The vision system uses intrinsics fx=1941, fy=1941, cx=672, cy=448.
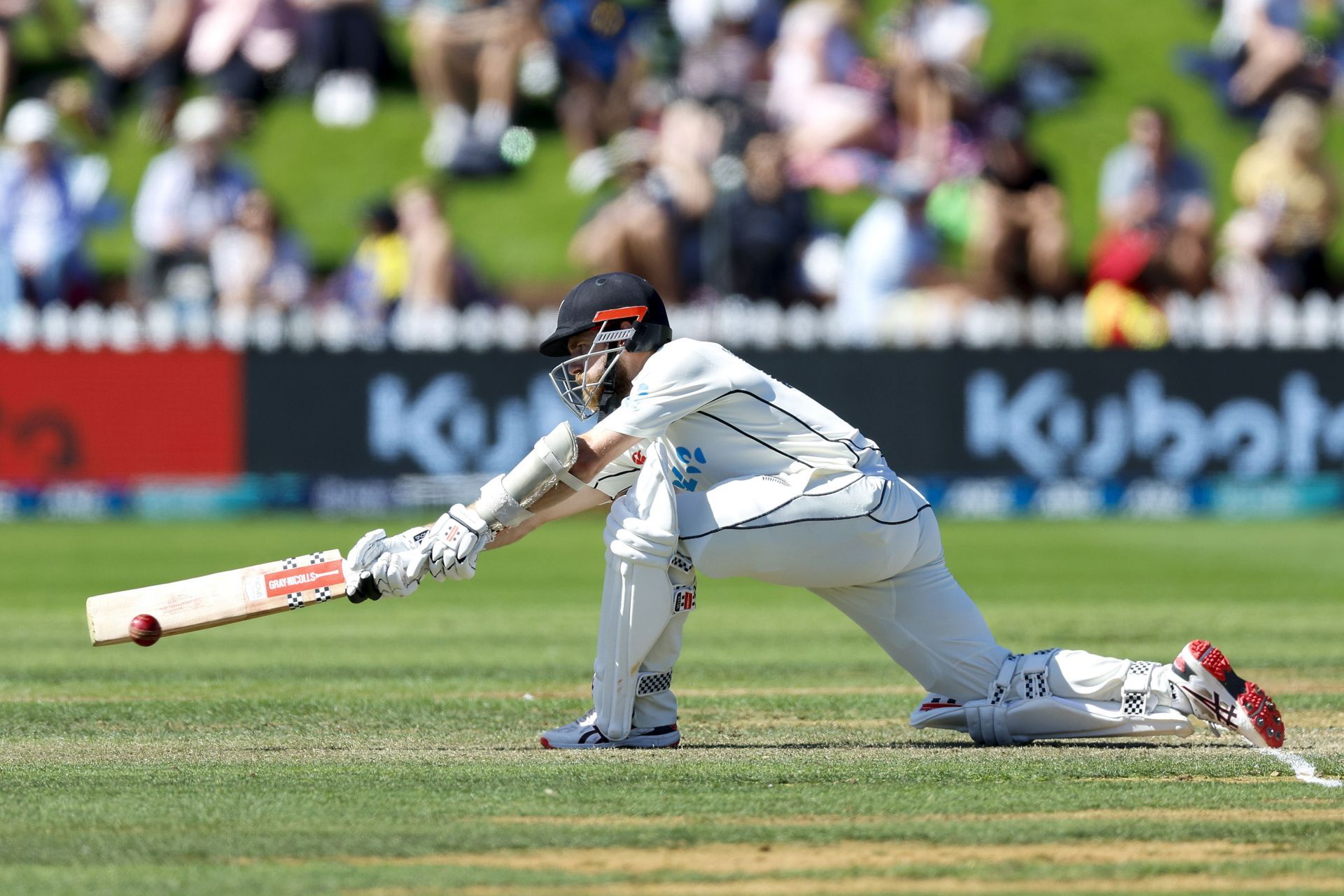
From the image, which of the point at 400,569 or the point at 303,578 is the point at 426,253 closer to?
the point at 303,578

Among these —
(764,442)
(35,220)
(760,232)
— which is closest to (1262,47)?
(760,232)

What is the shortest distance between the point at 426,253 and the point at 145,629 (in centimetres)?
1135

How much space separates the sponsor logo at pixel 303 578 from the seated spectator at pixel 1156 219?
1236 cm

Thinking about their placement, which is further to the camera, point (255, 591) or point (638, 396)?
point (255, 591)

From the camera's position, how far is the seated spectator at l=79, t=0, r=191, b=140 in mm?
19500

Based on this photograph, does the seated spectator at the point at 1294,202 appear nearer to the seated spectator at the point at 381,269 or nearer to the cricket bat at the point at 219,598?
the seated spectator at the point at 381,269

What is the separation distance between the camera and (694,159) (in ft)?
56.7

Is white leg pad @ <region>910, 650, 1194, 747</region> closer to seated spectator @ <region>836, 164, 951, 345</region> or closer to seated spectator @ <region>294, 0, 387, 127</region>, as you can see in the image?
seated spectator @ <region>836, 164, 951, 345</region>

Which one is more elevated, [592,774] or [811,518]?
[811,518]

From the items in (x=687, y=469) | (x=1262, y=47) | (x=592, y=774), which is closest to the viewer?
(x=592, y=774)

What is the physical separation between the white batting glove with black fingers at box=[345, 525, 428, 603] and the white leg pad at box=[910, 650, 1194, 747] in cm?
160

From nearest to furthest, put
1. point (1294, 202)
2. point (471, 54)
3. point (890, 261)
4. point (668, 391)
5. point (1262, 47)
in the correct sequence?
point (668, 391), point (890, 261), point (1294, 202), point (471, 54), point (1262, 47)

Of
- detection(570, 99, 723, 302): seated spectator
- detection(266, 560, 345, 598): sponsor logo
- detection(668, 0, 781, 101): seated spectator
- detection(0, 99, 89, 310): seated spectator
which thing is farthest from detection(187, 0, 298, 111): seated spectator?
detection(266, 560, 345, 598): sponsor logo

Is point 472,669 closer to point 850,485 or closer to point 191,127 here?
point 850,485
